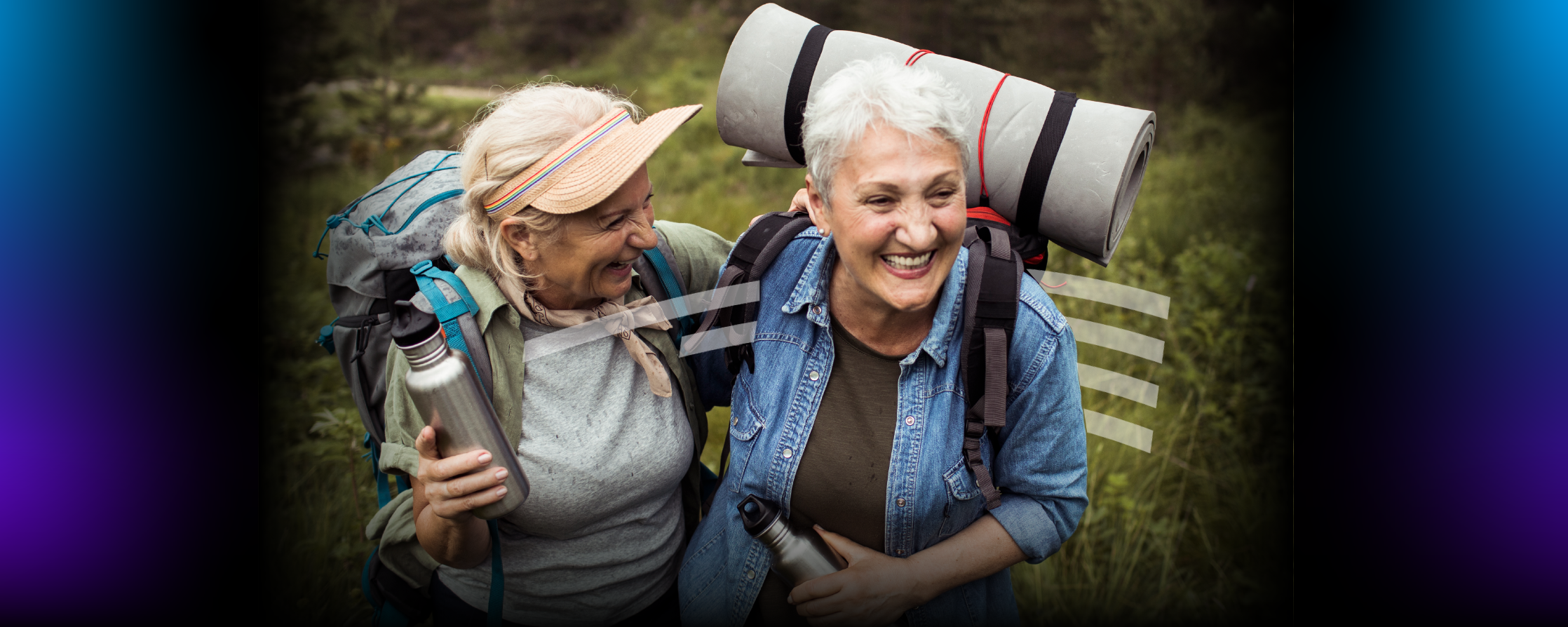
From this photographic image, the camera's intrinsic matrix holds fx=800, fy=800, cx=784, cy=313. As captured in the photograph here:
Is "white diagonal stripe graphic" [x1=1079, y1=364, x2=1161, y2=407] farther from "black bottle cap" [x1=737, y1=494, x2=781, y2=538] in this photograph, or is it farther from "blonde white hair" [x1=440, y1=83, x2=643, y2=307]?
"blonde white hair" [x1=440, y1=83, x2=643, y2=307]

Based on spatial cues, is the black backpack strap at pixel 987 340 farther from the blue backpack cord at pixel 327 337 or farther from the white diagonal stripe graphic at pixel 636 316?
the blue backpack cord at pixel 327 337

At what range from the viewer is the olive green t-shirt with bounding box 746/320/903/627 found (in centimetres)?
180

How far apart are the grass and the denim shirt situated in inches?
43.5

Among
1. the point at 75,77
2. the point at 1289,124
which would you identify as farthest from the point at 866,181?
the point at 75,77

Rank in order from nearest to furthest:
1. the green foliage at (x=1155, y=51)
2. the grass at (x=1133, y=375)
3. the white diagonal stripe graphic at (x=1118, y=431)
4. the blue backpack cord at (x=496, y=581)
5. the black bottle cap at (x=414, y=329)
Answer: the black bottle cap at (x=414, y=329), the blue backpack cord at (x=496, y=581), the grass at (x=1133, y=375), the green foliage at (x=1155, y=51), the white diagonal stripe graphic at (x=1118, y=431)

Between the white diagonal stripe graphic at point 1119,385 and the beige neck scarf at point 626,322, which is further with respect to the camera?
the white diagonal stripe graphic at point 1119,385

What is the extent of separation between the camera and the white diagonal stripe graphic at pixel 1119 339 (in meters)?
3.12

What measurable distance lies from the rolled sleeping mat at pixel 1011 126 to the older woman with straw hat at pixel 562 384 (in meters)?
0.24

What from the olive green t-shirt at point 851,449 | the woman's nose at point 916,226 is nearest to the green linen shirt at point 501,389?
the olive green t-shirt at point 851,449

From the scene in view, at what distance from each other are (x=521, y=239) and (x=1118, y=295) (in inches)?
111

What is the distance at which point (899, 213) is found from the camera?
1593 millimetres

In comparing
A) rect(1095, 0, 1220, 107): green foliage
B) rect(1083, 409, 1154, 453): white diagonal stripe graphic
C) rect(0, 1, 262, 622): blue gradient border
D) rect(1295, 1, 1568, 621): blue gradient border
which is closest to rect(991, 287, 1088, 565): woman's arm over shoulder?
rect(1295, 1, 1568, 621): blue gradient border

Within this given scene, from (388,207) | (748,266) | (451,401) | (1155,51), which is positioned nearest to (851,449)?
(748,266)

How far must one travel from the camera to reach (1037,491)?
1.78 metres
